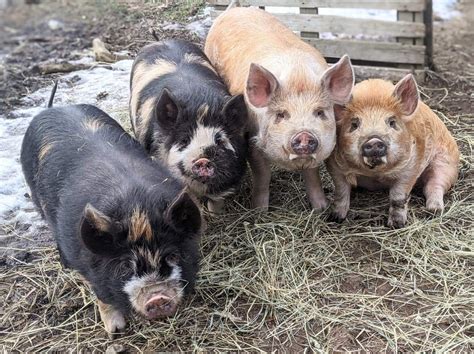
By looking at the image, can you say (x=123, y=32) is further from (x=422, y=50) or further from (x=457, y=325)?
(x=457, y=325)

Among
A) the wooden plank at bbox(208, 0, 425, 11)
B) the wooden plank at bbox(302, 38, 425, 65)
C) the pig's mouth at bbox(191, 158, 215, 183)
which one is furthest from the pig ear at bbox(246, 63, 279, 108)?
the wooden plank at bbox(302, 38, 425, 65)

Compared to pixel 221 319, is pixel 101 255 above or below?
above

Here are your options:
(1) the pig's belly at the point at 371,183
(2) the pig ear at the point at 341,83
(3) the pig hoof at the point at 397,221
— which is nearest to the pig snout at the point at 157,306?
(2) the pig ear at the point at 341,83

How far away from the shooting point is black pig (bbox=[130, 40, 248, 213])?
397 cm

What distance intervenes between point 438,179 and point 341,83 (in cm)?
111

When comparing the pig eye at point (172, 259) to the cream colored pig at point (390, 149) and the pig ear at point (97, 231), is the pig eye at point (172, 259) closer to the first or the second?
the pig ear at point (97, 231)

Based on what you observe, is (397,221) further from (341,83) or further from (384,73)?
(384,73)

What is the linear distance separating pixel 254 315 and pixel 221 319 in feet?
0.67

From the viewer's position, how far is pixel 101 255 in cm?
308

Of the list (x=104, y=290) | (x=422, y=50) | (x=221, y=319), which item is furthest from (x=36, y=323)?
(x=422, y=50)

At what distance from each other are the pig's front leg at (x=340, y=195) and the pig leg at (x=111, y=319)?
1771 millimetres

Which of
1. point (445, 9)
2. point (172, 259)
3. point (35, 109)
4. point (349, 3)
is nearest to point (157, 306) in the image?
point (172, 259)

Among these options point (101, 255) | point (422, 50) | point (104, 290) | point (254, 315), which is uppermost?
point (101, 255)

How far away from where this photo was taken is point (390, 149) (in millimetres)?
3965
